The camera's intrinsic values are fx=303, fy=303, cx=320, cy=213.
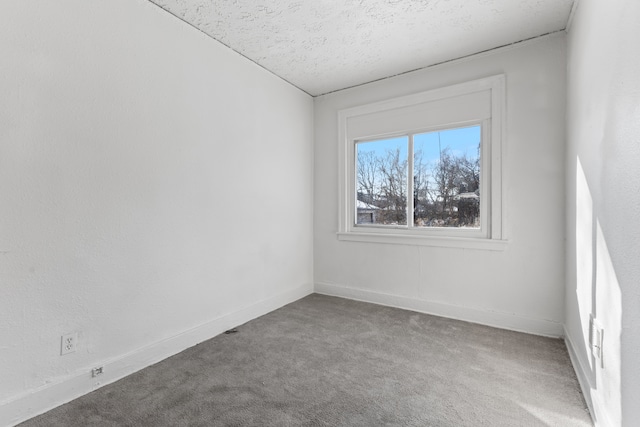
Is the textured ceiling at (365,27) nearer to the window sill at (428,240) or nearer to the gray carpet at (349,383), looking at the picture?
the window sill at (428,240)

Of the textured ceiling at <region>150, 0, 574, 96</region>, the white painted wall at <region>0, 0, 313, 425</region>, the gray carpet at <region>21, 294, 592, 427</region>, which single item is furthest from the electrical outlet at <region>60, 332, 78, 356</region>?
the textured ceiling at <region>150, 0, 574, 96</region>

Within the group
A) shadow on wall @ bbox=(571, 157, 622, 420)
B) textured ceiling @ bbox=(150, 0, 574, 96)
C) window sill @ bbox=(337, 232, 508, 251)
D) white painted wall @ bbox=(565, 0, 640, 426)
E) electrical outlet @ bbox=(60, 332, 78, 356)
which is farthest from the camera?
window sill @ bbox=(337, 232, 508, 251)

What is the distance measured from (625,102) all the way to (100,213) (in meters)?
2.61

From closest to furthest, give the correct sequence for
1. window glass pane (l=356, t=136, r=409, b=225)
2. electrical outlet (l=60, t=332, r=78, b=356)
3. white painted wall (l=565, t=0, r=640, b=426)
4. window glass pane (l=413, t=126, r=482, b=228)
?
white painted wall (l=565, t=0, r=640, b=426) < electrical outlet (l=60, t=332, r=78, b=356) < window glass pane (l=413, t=126, r=482, b=228) < window glass pane (l=356, t=136, r=409, b=225)

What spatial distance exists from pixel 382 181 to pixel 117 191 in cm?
252

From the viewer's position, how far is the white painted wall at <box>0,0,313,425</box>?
5.02 feet

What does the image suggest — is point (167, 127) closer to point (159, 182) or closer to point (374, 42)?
point (159, 182)

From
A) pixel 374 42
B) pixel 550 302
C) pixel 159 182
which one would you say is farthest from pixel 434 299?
pixel 159 182

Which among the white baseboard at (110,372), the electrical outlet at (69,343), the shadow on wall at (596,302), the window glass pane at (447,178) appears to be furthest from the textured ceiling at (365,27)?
the white baseboard at (110,372)

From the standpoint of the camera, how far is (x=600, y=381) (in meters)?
1.43

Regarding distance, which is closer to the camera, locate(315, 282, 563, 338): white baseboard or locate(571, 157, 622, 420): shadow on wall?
locate(571, 157, 622, 420): shadow on wall

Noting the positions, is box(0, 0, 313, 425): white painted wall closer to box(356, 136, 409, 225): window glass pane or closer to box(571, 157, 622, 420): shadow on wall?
box(356, 136, 409, 225): window glass pane

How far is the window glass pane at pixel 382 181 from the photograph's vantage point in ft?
10.9

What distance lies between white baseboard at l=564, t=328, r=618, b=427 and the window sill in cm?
88
